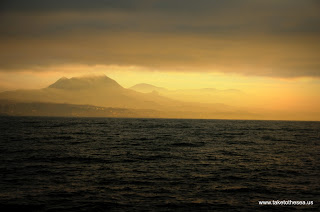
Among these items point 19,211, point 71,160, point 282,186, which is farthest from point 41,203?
point 282,186

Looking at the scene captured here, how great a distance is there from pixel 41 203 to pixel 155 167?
1474 cm

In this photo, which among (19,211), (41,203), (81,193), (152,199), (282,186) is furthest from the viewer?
(282,186)

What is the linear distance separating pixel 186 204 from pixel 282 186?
34.5 feet

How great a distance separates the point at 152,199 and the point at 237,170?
14.3m

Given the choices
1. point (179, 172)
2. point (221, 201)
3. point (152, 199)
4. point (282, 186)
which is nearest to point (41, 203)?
point (152, 199)

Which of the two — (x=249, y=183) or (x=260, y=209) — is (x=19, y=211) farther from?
(x=249, y=183)

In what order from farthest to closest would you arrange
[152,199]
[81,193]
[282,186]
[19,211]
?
[282,186]
[81,193]
[152,199]
[19,211]

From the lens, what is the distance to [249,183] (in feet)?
77.7

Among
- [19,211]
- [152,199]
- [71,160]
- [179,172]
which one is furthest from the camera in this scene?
[71,160]

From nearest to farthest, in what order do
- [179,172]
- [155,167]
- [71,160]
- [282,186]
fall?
[282,186], [179,172], [155,167], [71,160]

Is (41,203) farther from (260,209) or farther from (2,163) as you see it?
(2,163)

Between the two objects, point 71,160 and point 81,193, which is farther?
point 71,160

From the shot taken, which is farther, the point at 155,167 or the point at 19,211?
the point at 155,167

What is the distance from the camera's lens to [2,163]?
31.0 m
